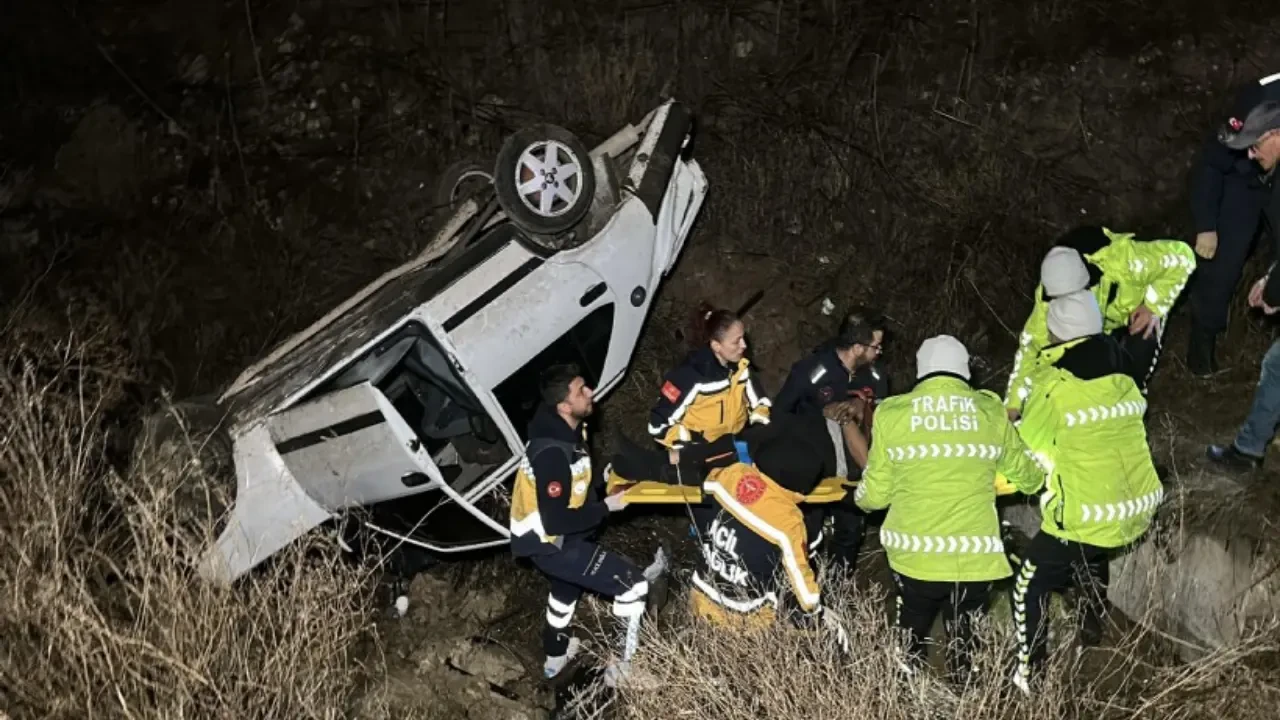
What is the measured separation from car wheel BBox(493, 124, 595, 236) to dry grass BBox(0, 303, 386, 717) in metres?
2.22

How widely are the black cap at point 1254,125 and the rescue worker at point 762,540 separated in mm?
2598

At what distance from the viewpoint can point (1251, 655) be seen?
5.09 metres

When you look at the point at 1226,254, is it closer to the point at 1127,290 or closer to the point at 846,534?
the point at 1127,290

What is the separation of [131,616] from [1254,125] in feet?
19.2

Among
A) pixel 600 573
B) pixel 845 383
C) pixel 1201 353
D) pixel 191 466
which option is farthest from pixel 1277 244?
pixel 191 466

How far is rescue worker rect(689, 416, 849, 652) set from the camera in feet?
16.5

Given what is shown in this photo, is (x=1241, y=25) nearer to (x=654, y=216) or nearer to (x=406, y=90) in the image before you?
(x=654, y=216)

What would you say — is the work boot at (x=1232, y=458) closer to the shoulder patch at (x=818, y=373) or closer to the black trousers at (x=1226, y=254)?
the black trousers at (x=1226, y=254)

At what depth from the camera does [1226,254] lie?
6.40 m

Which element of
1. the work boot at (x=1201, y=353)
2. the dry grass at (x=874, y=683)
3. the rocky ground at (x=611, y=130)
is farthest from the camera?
the rocky ground at (x=611, y=130)

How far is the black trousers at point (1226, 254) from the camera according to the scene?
6.23 m

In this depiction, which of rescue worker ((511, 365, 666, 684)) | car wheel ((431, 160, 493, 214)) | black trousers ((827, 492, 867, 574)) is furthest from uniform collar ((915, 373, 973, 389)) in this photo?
car wheel ((431, 160, 493, 214))

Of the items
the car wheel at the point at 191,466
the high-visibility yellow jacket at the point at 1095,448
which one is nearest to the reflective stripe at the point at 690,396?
the high-visibility yellow jacket at the point at 1095,448

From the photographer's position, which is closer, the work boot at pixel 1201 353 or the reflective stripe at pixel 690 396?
the reflective stripe at pixel 690 396
